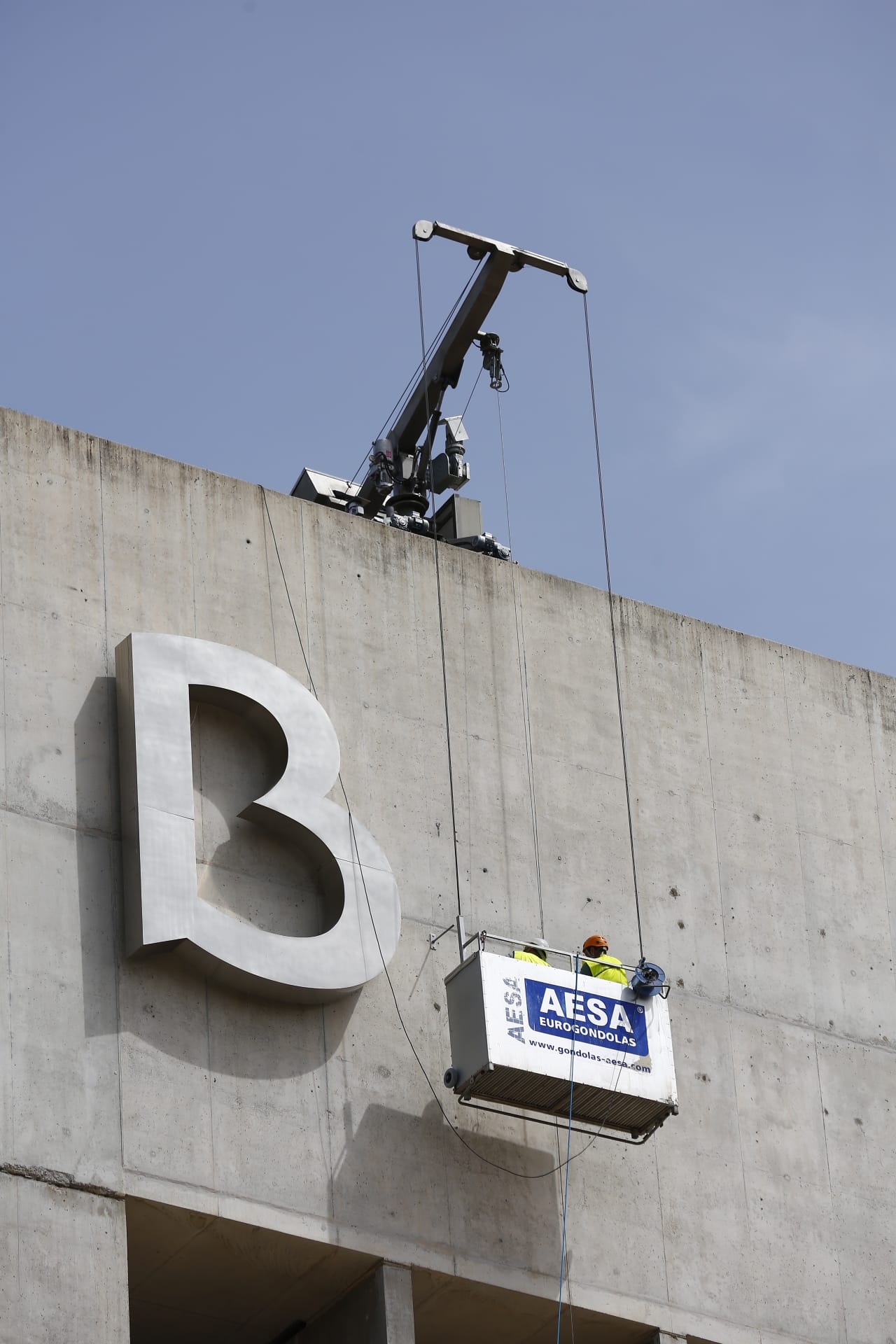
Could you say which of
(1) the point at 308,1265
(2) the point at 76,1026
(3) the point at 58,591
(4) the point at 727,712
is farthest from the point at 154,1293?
(4) the point at 727,712

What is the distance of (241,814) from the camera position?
1973cm

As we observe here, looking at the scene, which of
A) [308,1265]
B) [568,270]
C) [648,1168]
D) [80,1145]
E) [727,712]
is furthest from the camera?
[568,270]

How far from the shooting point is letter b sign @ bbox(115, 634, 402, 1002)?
18734mm

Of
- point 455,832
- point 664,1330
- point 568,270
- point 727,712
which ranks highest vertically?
point 568,270

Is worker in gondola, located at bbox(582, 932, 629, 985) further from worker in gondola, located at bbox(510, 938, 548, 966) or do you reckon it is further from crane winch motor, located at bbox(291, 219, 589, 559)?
crane winch motor, located at bbox(291, 219, 589, 559)

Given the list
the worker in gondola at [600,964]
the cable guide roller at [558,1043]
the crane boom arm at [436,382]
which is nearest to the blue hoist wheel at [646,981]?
the cable guide roller at [558,1043]

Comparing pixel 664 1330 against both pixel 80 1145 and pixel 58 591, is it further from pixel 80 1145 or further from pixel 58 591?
pixel 58 591

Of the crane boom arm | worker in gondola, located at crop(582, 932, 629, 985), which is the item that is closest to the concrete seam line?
worker in gondola, located at crop(582, 932, 629, 985)

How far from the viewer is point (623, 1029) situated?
19469 mm

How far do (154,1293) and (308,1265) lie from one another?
4.47 feet

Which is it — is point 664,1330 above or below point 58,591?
below

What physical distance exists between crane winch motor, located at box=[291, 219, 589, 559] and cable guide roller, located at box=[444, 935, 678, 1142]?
6.30 m

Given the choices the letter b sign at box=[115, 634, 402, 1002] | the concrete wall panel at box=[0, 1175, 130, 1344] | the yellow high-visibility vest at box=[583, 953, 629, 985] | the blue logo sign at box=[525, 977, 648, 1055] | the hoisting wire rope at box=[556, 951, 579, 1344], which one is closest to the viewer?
the concrete wall panel at box=[0, 1175, 130, 1344]

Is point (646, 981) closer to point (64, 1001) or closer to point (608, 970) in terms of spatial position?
point (608, 970)
